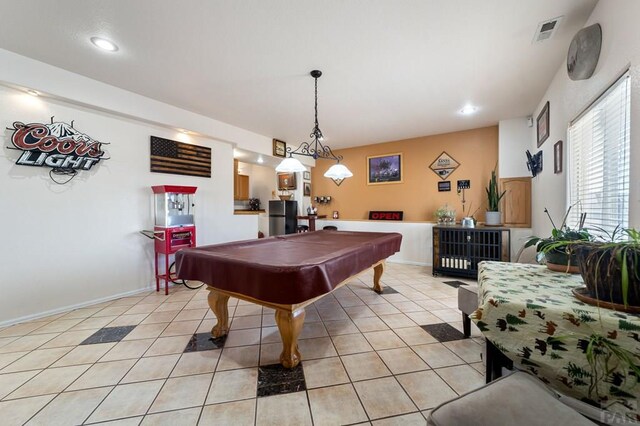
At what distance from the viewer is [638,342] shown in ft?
2.70

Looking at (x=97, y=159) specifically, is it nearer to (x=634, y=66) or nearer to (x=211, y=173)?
(x=211, y=173)

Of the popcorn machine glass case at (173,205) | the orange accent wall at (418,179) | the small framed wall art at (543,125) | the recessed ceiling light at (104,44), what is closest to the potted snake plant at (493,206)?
the orange accent wall at (418,179)

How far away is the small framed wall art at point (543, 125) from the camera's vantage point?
3.04m

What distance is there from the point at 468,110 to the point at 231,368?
4333 millimetres

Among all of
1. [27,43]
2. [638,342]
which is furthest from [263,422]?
[27,43]

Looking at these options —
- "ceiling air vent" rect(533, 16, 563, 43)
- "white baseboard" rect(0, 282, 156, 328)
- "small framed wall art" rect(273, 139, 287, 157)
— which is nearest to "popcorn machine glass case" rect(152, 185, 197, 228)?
"white baseboard" rect(0, 282, 156, 328)

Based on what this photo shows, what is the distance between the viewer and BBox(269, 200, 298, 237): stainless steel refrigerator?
231 inches

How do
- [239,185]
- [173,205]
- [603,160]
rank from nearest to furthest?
[603,160], [173,205], [239,185]

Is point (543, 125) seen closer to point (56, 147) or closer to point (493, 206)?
point (493, 206)

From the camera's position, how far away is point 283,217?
5.88 meters

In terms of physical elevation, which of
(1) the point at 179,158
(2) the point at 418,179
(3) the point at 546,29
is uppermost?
(3) the point at 546,29

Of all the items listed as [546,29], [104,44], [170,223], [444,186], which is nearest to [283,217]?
[170,223]

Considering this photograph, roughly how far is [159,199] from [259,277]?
282cm

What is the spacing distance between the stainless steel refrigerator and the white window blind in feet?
15.5
